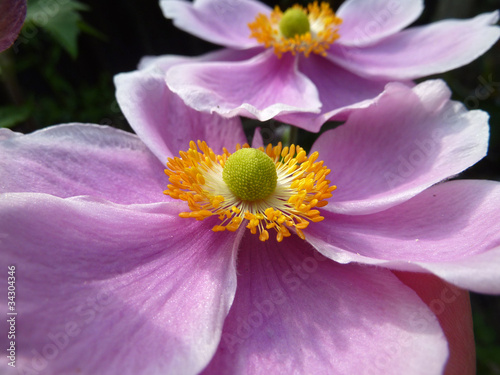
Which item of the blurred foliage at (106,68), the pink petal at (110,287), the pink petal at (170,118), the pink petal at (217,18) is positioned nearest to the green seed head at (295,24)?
the pink petal at (217,18)

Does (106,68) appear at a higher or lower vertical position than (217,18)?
lower

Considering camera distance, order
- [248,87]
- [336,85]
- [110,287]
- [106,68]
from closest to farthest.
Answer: [110,287], [248,87], [336,85], [106,68]

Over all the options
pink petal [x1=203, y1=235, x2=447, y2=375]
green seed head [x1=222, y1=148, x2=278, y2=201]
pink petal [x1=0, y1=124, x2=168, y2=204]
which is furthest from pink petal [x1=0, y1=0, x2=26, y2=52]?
pink petal [x1=203, y1=235, x2=447, y2=375]

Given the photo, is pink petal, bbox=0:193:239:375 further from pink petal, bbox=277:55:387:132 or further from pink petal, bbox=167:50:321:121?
pink petal, bbox=277:55:387:132

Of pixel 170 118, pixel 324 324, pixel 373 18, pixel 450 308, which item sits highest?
pixel 170 118

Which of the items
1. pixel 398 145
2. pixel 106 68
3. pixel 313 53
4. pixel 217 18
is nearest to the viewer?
pixel 398 145

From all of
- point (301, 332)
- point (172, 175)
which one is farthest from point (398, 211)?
point (172, 175)

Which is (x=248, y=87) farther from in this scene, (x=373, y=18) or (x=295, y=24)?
(x=373, y=18)

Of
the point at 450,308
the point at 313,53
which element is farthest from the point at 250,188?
the point at 313,53
